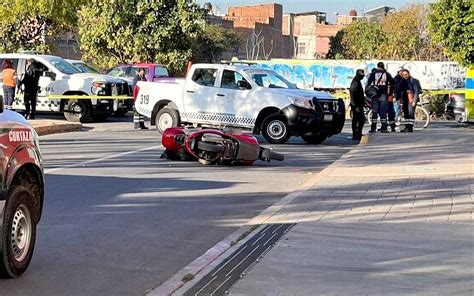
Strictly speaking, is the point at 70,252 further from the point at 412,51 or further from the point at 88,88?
the point at 412,51

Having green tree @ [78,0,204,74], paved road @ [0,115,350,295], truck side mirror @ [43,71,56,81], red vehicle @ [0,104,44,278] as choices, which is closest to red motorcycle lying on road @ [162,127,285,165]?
paved road @ [0,115,350,295]

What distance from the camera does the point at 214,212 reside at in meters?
10.8

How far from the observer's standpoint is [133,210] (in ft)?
35.3

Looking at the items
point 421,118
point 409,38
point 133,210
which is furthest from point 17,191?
point 409,38

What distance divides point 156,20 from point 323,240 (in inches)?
1197

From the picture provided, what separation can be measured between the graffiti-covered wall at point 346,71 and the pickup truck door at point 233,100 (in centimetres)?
1736

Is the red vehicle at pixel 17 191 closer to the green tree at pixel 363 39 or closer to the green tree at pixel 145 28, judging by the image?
the green tree at pixel 145 28

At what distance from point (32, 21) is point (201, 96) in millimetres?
21302

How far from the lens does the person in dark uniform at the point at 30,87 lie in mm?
24812

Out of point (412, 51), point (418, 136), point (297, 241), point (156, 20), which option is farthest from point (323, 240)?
point (412, 51)

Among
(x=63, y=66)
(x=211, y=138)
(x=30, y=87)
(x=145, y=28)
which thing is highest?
(x=145, y=28)

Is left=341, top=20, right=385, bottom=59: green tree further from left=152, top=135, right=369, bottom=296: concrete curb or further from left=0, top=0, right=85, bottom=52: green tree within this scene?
left=152, top=135, right=369, bottom=296: concrete curb

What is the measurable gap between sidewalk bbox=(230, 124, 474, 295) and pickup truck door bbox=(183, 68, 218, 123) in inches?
258

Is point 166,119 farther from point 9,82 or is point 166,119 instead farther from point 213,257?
point 213,257
